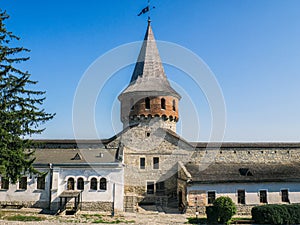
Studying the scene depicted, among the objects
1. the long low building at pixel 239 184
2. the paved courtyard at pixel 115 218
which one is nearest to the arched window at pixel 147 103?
the long low building at pixel 239 184

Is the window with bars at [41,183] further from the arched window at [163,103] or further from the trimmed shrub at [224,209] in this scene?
the trimmed shrub at [224,209]

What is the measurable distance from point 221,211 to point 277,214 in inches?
152

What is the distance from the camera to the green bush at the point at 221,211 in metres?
21.7

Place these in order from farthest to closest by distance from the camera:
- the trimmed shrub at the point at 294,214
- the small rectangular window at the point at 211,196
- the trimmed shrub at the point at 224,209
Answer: the small rectangular window at the point at 211,196, the trimmed shrub at the point at 294,214, the trimmed shrub at the point at 224,209

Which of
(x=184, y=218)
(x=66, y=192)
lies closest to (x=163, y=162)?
(x=184, y=218)

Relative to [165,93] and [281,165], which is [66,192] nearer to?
[165,93]

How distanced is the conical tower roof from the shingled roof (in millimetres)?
7832

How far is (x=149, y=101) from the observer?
31109 mm

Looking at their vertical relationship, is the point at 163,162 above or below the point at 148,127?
below

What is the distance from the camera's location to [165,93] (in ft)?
103

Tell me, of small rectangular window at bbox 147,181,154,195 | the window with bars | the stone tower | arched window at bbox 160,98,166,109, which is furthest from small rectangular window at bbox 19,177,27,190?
arched window at bbox 160,98,166,109

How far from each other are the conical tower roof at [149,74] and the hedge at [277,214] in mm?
14065

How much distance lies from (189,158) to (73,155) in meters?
11.0

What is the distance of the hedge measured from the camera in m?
21.8
